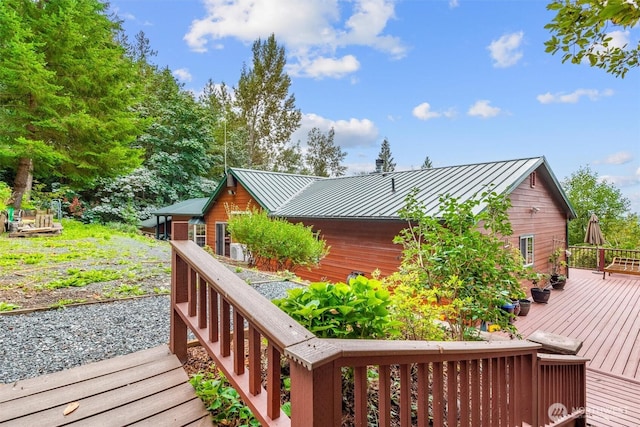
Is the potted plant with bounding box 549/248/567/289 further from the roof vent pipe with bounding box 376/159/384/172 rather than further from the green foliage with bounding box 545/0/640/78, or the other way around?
the green foliage with bounding box 545/0/640/78

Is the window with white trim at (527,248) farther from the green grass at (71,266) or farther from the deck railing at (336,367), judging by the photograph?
the green grass at (71,266)

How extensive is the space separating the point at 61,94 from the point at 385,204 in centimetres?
1269

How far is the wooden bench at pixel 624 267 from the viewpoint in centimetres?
1073

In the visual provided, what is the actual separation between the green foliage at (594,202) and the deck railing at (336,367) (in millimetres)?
21139

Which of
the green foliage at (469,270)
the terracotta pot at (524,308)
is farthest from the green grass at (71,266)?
the terracotta pot at (524,308)

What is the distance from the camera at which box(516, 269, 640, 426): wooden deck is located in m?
3.81

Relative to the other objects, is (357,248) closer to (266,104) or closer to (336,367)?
(336,367)

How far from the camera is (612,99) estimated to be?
8.27 m

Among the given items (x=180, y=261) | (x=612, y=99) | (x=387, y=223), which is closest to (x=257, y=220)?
(x=387, y=223)

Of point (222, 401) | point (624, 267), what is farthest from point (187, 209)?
point (624, 267)

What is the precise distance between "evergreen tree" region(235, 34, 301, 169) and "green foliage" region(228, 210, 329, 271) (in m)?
17.9

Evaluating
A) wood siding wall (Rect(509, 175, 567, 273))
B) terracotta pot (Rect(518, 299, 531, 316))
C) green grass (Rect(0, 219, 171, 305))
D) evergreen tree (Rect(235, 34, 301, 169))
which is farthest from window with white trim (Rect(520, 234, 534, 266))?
evergreen tree (Rect(235, 34, 301, 169))

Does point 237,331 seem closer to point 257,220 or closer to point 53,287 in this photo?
point 53,287

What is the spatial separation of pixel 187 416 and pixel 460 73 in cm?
1268
